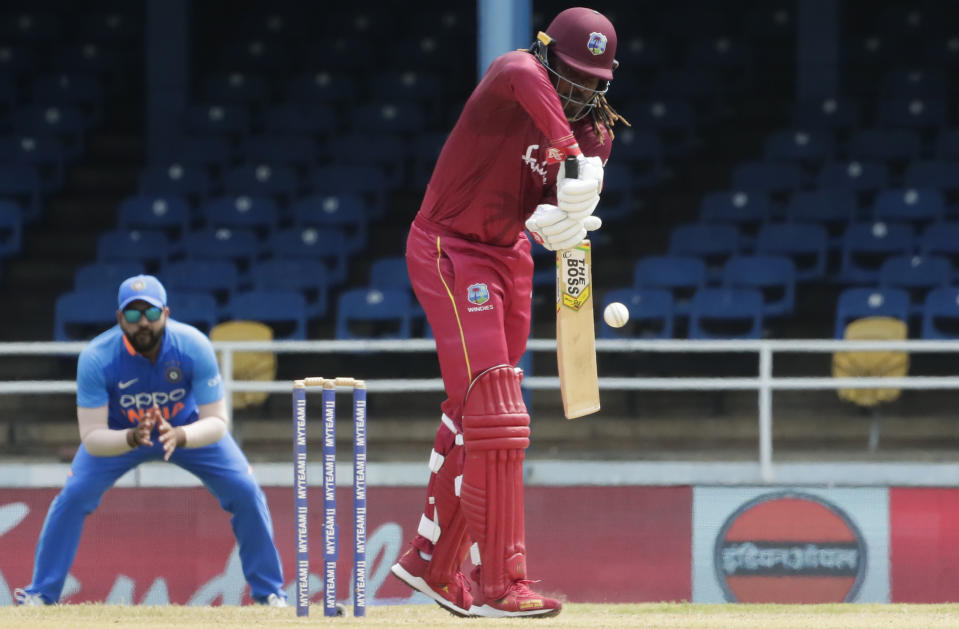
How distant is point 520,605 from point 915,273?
22.3ft

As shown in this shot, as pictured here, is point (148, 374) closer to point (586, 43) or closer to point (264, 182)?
point (586, 43)

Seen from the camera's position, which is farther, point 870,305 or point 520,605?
point 870,305

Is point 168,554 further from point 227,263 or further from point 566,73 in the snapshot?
point 566,73

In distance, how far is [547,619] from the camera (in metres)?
4.96

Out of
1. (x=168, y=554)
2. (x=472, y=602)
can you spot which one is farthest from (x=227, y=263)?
(x=472, y=602)

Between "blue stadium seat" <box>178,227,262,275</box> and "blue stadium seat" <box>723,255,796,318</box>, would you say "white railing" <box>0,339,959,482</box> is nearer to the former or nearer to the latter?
"blue stadium seat" <box>723,255,796,318</box>

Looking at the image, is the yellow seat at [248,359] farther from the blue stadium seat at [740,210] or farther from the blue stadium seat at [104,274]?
the blue stadium seat at [740,210]

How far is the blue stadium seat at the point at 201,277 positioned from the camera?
37.0ft

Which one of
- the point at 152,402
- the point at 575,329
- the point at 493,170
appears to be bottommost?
the point at 152,402

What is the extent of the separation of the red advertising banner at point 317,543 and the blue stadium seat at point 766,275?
2783mm

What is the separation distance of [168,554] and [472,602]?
3.92m

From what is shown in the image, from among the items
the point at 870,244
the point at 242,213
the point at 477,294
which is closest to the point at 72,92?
the point at 242,213

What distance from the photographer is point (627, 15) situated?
49.3ft

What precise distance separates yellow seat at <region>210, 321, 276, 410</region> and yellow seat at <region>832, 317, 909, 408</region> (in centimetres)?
390
